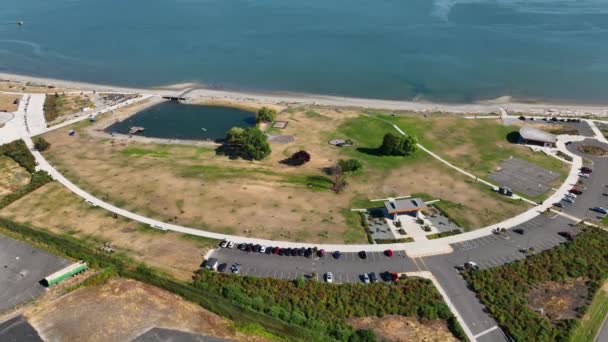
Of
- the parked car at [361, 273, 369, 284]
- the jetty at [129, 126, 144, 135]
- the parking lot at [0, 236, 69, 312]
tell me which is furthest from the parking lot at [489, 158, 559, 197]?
the jetty at [129, 126, 144, 135]

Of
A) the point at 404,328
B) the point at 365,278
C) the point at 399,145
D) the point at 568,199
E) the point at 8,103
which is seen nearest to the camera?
the point at 404,328

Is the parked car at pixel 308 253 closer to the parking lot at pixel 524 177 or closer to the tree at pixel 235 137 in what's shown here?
the tree at pixel 235 137

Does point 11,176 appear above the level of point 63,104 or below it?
below

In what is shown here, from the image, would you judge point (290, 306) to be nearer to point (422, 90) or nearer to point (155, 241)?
point (155, 241)

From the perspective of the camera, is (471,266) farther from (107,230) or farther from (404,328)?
(107,230)

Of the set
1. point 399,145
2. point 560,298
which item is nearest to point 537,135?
point 399,145

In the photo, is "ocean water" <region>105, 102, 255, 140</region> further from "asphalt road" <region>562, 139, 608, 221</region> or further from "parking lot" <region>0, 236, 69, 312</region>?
"asphalt road" <region>562, 139, 608, 221</region>
